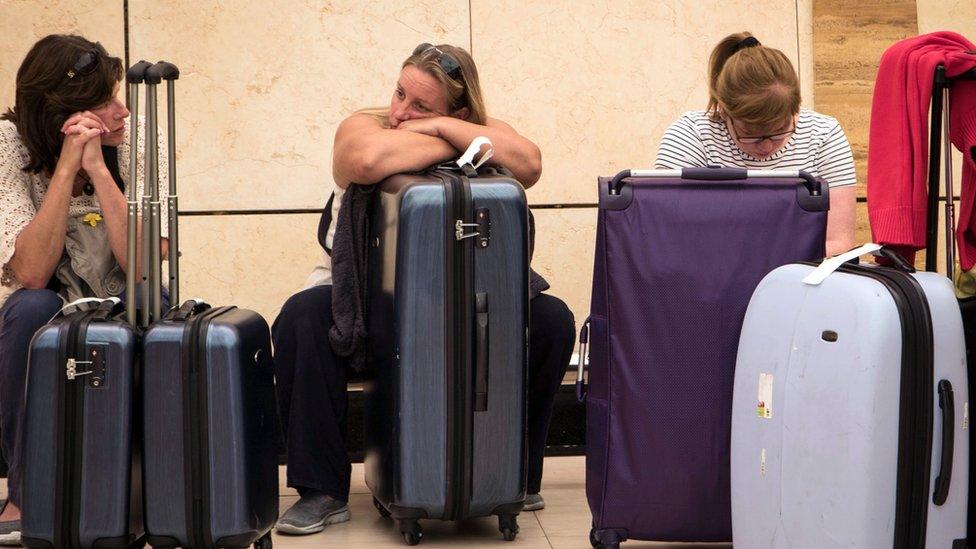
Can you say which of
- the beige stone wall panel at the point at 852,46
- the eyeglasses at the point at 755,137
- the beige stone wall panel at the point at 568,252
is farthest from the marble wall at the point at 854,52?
the eyeglasses at the point at 755,137

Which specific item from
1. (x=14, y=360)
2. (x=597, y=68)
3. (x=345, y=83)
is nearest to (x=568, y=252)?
(x=597, y=68)

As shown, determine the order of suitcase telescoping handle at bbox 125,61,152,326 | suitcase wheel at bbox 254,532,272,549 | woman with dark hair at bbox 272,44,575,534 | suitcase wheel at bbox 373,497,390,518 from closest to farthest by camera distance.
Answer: suitcase telescoping handle at bbox 125,61,152,326, suitcase wheel at bbox 254,532,272,549, woman with dark hair at bbox 272,44,575,534, suitcase wheel at bbox 373,497,390,518

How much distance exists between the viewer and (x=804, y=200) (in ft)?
7.90

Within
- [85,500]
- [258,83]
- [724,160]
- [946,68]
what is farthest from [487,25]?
[85,500]

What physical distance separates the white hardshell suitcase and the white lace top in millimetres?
1546

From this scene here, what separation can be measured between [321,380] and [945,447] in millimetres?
1339

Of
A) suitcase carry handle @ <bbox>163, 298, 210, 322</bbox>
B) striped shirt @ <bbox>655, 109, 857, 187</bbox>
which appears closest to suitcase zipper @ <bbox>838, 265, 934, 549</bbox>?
striped shirt @ <bbox>655, 109, 857, 187</bbox>

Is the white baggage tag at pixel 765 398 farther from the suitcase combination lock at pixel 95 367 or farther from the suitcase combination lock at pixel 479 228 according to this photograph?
the suitcase combination lock at pixel 95 367

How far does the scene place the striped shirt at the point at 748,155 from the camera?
288 centimetres

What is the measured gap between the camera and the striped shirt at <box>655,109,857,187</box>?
2.88 metres

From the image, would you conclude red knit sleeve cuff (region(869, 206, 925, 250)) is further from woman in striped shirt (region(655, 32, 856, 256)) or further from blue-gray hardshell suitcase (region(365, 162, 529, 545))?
blue-gray hardshell suitcase (region(365, 162, 529, 545))

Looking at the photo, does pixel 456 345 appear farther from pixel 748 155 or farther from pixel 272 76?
pixel 272 76

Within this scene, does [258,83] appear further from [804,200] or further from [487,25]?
[804,200]

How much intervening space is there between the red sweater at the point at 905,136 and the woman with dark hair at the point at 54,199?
1605 millimetres
